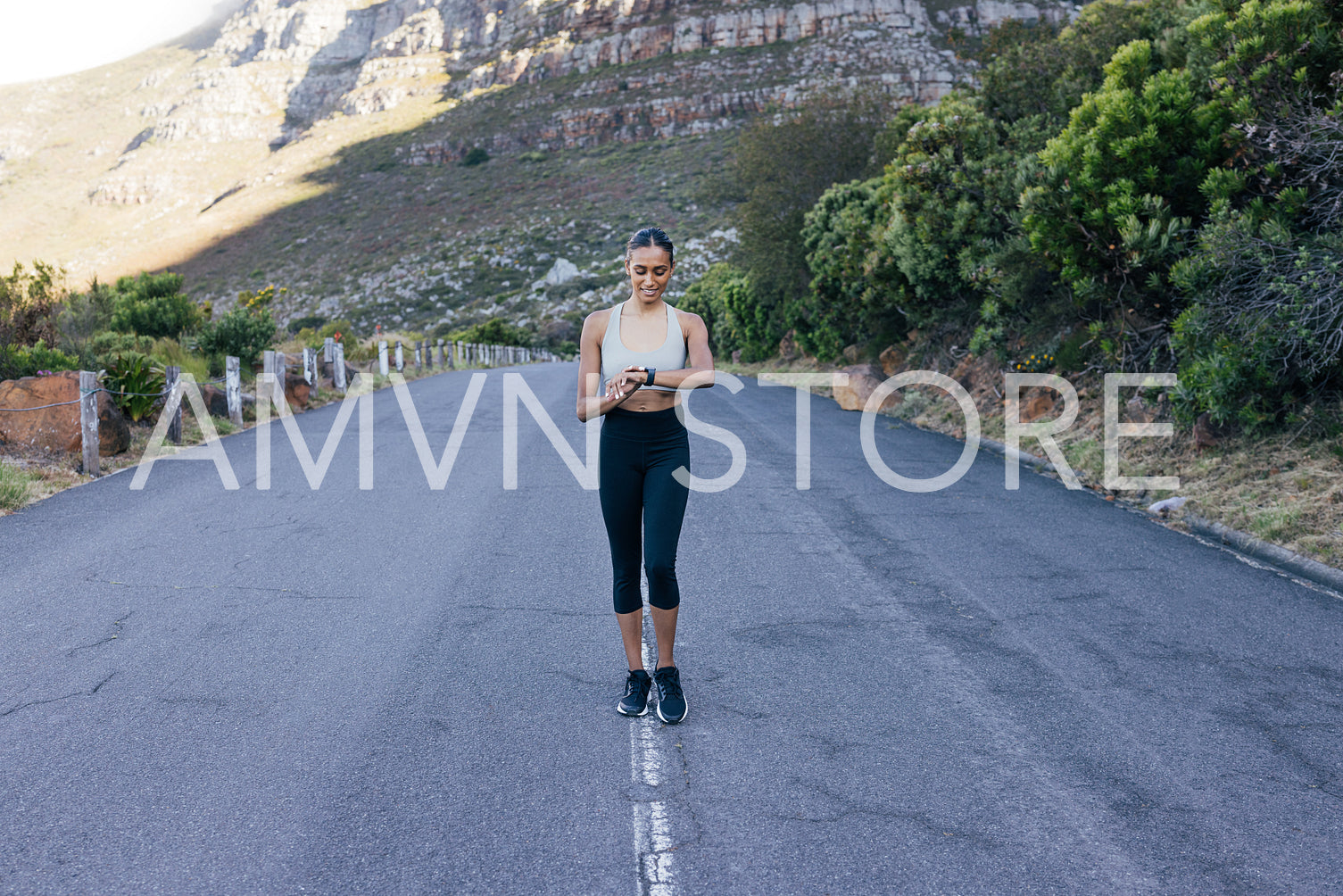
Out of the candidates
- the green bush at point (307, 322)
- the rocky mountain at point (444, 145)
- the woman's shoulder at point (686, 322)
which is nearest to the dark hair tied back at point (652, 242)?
the woman's shoulder at point (686, 322)

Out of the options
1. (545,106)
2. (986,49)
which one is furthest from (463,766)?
(545,106)

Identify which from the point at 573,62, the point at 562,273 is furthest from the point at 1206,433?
the point at 573,62

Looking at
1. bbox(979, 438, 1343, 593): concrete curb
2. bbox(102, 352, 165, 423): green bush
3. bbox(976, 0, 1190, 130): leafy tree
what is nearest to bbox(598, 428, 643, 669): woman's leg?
bbox(979, 438, 1343, 593): concrete curb

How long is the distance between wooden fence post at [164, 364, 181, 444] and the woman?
389 inches

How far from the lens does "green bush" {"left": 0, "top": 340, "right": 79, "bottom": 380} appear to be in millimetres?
12023

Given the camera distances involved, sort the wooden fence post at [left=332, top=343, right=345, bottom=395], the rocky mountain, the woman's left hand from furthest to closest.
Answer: the rocky mountain
the wooden fence post at [left=332, top=343, right=345, bottom=395]
the woman's left hand

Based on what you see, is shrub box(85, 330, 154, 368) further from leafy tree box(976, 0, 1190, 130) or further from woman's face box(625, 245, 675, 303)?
leafy tree box(976, 0, 1190, 130)

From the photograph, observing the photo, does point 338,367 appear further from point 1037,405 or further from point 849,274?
point 1037,405

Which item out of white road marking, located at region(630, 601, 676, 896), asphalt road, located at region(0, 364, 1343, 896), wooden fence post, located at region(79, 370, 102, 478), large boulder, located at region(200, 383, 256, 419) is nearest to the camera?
white road marking, located at region(630, 601, 676, 896)

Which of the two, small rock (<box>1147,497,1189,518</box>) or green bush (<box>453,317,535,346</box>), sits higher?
green bush (<box>453,317,535,346</box>)

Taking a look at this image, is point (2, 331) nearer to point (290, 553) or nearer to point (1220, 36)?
point (290, 553)

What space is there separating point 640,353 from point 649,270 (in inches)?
14.6

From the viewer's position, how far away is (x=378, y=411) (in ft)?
54.9

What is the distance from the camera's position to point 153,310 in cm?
2022
